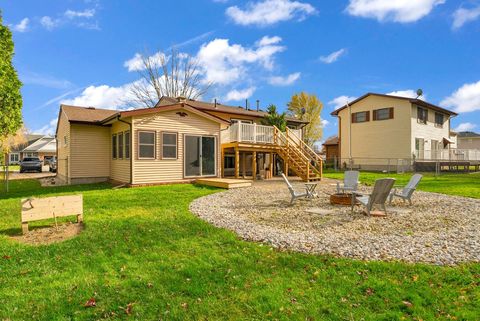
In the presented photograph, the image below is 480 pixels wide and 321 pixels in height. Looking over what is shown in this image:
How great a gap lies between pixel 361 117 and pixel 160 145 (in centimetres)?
2306

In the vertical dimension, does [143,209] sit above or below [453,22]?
below

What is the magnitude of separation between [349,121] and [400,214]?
977 inches

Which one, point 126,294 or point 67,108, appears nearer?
point 126,294

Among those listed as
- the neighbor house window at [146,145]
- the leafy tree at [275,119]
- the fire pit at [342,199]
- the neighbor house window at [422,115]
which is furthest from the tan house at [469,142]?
the neighbor house window at [146,145]

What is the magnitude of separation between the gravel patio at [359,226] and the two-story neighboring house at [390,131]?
58.7ft

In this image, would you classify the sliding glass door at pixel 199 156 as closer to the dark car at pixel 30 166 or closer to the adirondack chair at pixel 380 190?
the adirondack chair at pixel 380 190

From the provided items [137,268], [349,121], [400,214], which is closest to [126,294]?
[137,268]

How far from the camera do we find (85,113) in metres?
18.1

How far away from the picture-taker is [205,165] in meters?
16.0

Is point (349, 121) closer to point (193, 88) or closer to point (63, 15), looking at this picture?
point (193, 88)

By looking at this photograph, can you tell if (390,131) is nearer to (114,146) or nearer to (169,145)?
(169,145)

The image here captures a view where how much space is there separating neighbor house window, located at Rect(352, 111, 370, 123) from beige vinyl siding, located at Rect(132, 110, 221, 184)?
2012 cm

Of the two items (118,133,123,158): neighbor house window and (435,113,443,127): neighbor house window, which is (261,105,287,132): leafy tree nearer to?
(118,133,123,158): neighbor house window

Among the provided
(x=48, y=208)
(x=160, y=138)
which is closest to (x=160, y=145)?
(x=160, y=138)
